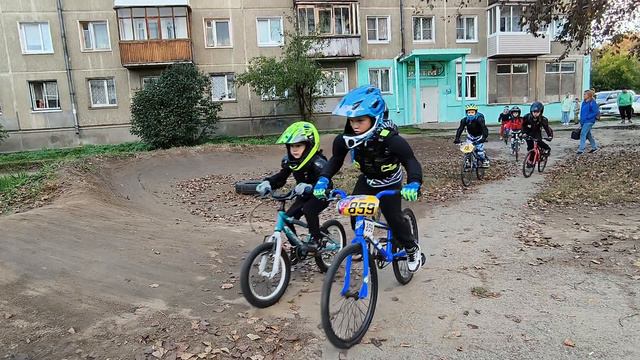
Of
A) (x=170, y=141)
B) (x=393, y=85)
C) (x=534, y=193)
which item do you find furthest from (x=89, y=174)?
(x=393, y=85)

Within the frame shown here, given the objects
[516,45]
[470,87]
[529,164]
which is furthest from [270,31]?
[529,164]

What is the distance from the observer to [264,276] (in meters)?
4.42

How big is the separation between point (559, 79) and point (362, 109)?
31969mm

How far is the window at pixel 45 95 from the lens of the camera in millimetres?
26250

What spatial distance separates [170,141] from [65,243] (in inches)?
612

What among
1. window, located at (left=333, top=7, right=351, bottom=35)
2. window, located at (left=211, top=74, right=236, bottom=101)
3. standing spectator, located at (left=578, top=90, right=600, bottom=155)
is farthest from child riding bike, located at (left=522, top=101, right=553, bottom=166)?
window, located at (left=211, top=74, right=236, bottom=101)

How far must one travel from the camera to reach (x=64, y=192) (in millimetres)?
9344

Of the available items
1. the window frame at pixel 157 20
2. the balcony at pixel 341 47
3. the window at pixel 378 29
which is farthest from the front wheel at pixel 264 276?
the window at pixel 378 29

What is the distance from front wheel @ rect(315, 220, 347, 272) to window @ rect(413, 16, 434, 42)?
26136 mm

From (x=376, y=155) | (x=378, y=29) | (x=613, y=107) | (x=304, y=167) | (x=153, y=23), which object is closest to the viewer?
(x=376, y=155)

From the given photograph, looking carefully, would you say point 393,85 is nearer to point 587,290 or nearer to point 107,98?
point 107,98

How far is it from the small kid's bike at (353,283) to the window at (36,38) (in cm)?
2758

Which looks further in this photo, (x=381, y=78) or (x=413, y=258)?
(x=381, y=78)

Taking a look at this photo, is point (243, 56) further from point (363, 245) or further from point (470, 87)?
point (363, 245)
